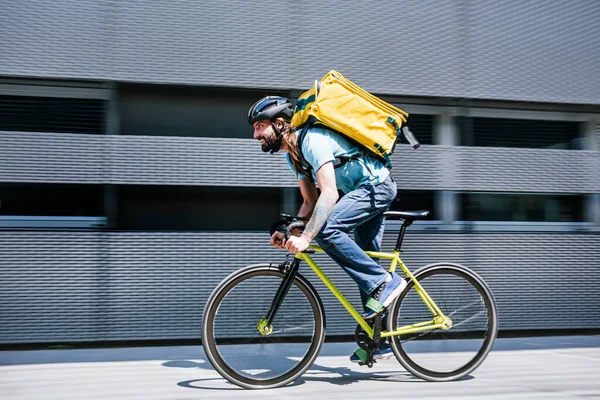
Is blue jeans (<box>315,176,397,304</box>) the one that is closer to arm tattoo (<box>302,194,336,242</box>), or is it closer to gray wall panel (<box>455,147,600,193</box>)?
arm tattoo (<box>302,194,336,242</box>)

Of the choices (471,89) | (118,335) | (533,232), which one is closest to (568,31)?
(471,89)

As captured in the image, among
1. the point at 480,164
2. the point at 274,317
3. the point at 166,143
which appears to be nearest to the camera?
the point at 274,317

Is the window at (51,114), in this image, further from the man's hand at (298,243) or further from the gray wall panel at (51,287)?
the man's hand at (298,243)

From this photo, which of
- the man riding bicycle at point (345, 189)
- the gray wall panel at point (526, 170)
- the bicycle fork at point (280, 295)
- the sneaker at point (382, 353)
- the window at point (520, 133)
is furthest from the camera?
the window at point (520, 133)

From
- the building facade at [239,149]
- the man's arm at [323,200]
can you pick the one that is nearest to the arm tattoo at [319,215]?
the man's arm at [323,200]

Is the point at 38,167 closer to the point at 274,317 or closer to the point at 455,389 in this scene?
the point at 274,317

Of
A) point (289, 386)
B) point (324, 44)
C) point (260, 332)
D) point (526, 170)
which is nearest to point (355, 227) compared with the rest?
point (260, 332)

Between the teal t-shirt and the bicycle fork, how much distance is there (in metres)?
0.59

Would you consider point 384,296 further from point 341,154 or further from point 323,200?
point 341,154

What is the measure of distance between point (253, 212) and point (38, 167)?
Result: 1851mm

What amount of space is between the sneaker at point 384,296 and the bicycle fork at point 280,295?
0.50 meters

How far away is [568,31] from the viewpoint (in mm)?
6223

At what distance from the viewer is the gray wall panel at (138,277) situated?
5.12 m

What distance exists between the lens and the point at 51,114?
5.34 metres
